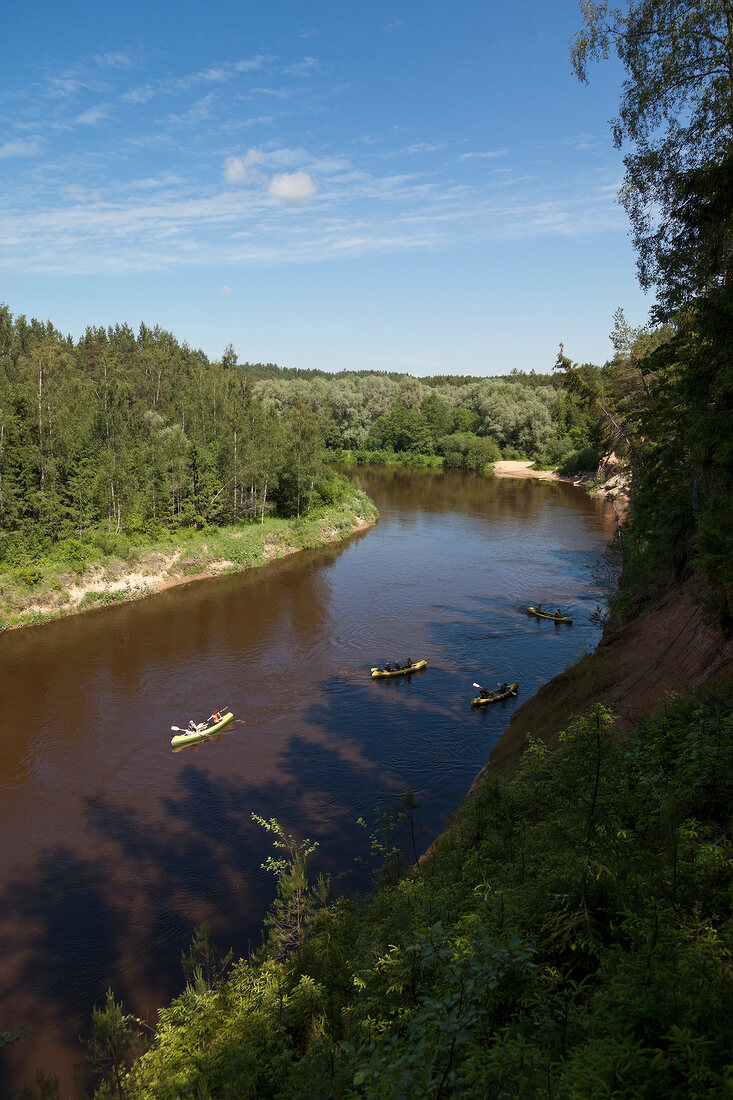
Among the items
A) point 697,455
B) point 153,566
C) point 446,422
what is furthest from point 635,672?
point 446,422

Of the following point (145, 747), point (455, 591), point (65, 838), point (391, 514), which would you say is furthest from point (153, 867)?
point (391, 514)

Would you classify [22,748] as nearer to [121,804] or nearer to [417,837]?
Answer: [121,804]

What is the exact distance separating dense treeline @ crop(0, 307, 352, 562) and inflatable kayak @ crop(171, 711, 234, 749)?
19.6 meters

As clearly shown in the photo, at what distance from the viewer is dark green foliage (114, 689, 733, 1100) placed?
165 inches

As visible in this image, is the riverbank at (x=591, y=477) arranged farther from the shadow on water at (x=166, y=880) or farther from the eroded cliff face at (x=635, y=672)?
the shadow on water at (x=166, y=880)

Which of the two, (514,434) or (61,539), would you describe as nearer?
(61,539)

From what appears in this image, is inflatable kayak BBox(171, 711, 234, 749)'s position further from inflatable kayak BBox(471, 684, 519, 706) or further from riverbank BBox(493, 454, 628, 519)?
riverbank BBox(493, 454, 628, 519)

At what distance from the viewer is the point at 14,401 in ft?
121

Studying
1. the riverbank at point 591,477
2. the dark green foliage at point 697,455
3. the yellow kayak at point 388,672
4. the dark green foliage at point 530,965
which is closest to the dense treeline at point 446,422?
the riverbank at point 591,477

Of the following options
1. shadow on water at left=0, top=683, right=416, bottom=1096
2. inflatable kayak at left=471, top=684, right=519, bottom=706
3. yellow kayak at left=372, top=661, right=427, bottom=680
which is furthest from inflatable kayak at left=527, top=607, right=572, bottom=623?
shadow on water at left=0, top=683, right=416, bottom=1096

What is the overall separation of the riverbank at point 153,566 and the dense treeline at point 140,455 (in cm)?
167

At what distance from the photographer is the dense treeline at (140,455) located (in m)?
36.6

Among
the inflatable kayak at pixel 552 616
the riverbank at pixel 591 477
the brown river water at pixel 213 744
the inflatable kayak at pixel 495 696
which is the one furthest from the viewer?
the riverbank at pixel 591 477

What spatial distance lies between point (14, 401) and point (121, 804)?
28124 millimetres
